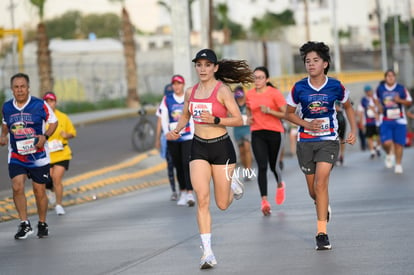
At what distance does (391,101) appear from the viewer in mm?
19625

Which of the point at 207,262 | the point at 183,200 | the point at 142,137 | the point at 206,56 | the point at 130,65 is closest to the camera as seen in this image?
the point at 207,262

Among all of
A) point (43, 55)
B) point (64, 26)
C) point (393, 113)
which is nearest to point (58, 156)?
point (393, 113)

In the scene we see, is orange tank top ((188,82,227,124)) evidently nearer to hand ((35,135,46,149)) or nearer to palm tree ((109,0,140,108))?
hand ((35,135,46,149))

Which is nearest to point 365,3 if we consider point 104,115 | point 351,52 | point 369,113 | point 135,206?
point 351,52

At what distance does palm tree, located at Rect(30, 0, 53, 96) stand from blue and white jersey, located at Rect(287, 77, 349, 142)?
37.1 meters

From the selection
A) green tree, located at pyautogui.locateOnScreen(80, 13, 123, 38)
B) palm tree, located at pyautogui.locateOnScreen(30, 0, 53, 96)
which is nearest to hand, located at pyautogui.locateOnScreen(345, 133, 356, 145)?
palm tree, located at pyautogui.locateOnScreen(30, 0, 53, 96)

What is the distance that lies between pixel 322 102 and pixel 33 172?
12.6ft

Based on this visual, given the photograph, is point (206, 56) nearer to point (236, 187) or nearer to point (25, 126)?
point (236, 187)

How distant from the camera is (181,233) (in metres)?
12.1

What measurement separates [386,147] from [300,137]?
10.7 metres

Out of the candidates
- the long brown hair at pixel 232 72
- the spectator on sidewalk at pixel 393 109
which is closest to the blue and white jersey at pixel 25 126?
the long brown hair at pixel 232 72

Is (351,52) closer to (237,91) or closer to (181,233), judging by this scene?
(237,91)

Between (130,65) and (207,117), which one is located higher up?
(130,65)

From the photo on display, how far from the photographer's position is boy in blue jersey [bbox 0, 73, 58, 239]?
1216cm
